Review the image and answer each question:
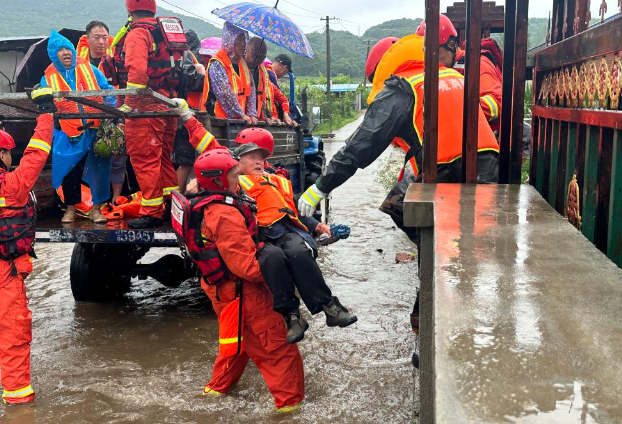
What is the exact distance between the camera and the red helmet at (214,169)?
3838 mm

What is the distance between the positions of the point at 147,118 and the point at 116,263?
67.4 inches

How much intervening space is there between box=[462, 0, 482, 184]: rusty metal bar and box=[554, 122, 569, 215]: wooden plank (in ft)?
1.58

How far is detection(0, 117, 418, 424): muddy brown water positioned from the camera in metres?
4.14

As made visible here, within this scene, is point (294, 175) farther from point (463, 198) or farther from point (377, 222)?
point (463, 198)

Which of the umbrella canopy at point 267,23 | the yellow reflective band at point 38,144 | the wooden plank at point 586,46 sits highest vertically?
the umbrella canopy at point 267,23

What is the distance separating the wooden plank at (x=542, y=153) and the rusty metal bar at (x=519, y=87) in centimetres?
20

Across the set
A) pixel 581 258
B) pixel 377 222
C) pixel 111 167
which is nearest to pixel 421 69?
pixel 581 258

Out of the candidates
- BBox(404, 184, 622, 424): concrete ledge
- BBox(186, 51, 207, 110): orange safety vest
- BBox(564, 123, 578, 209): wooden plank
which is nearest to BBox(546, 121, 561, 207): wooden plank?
BBox(564, 123, 578, 209): wooden plank

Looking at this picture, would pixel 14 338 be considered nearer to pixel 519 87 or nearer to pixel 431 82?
pixel 431 82

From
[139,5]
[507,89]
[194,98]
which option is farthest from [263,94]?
[507,89]

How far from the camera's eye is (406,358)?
194 inches

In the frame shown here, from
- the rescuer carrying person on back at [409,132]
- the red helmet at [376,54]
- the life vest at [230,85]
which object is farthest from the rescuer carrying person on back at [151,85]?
the rescuer carrying person on back at [409,132]

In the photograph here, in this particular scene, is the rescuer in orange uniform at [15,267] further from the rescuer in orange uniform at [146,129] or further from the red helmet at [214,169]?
the rescuer in orange uniform at [146,129]

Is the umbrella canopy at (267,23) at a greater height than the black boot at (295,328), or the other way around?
the umbrella canopy at (267,23)
